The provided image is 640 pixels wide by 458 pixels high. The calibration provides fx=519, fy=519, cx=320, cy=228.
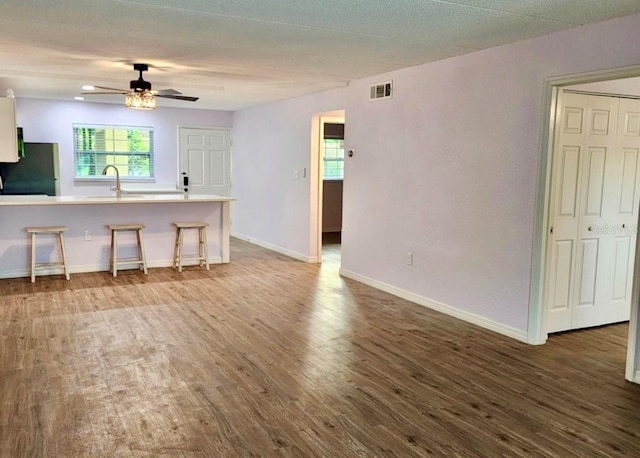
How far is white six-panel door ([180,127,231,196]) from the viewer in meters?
9.32

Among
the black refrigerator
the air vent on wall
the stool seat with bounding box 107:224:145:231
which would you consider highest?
the air vent on wall

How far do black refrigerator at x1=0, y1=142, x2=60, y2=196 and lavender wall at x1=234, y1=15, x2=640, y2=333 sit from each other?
4.30m

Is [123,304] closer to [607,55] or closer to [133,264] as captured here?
[133,264]

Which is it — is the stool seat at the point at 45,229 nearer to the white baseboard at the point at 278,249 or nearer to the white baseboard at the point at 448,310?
the white baseboard at the point at 278,249

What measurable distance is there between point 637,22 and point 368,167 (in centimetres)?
298

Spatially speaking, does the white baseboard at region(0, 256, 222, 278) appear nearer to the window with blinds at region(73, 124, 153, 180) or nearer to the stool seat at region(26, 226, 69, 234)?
the stool seat at region(26, 226, 69, 234)

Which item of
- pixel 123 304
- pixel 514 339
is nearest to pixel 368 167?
pixel 514 339

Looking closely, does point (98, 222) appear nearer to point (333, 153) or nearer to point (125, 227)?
point (125, 227)

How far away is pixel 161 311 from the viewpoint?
469 centimetres

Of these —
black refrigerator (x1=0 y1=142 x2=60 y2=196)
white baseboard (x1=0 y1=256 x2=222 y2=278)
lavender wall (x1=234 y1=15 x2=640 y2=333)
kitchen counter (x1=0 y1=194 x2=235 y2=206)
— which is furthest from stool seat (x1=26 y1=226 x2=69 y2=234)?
lavender wall (x1=234 y1=15 x2=640 y2=333)

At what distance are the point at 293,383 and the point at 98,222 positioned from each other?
415 cm

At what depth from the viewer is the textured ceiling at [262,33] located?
3074 mm

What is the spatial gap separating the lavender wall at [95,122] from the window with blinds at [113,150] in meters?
0.10

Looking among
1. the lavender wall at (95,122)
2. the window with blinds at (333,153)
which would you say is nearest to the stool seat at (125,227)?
the lavender wall at (95,122)
